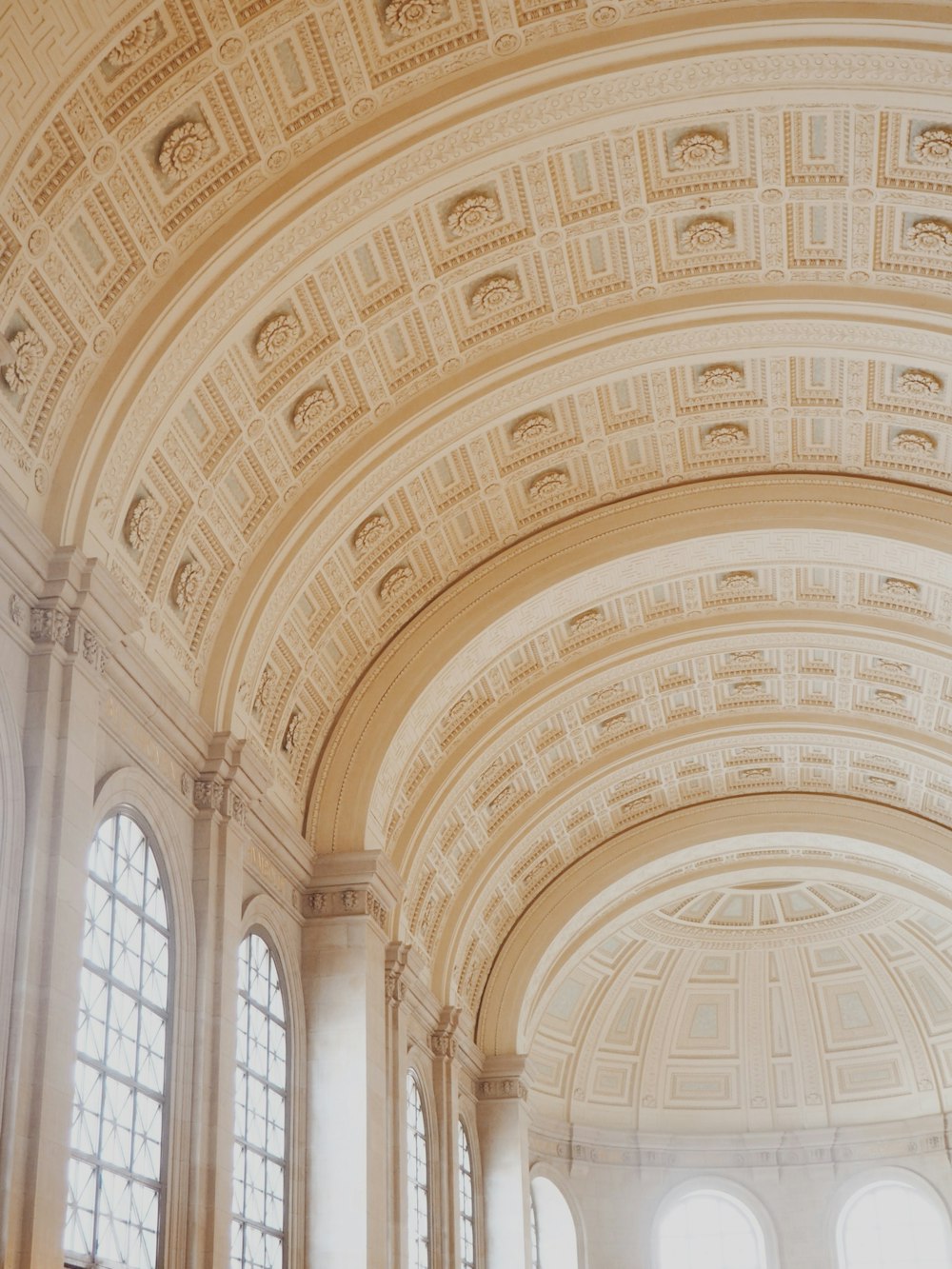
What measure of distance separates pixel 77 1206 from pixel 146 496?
8239 millimetres

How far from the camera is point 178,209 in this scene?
17.8m

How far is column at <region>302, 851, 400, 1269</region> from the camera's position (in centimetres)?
2230

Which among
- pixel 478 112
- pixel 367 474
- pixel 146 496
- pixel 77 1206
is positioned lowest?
pixel 77 1206

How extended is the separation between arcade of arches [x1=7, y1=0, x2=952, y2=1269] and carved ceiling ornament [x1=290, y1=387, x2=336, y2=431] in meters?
0.09

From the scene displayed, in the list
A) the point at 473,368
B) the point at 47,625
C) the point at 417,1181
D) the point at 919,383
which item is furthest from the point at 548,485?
the point at 417,1181

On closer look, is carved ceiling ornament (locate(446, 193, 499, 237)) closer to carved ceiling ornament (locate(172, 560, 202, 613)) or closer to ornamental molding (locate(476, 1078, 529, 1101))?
carved ceiling ornament (locate(172, 560, 202, 613))

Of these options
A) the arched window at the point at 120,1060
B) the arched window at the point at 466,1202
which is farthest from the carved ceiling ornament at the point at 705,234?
the arched window at the point at 466,1202

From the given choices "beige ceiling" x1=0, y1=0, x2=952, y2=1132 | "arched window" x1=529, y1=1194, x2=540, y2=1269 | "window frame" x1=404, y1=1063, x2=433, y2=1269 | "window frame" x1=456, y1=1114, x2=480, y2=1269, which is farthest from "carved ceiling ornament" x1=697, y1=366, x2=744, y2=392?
"arched window" x1=529, y1=1194, x2=540, y2=1269

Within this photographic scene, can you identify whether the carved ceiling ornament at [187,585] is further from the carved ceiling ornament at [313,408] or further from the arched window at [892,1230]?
the arched window at [892,1230]

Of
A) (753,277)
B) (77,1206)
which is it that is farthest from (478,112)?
(77,1206)

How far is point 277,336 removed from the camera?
19.9 metres

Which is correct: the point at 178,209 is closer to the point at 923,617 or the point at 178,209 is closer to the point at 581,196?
the point at 581,196

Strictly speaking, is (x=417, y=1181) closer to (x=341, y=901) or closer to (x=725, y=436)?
(x=341, y=901)

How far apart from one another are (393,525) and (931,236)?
8882 mm
